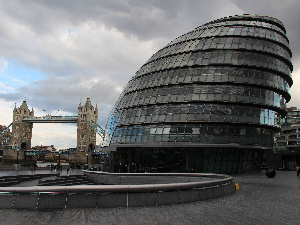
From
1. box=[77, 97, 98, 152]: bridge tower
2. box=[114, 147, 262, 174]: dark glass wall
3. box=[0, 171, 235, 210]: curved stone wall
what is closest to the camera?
box=[0, 171, 235, 210]: curved stone wall

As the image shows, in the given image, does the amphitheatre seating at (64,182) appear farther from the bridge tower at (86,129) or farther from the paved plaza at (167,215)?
the bridge tower at (86,129)

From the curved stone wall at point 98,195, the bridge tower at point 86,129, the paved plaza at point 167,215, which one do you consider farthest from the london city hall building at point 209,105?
the bridge tower at point 86,129

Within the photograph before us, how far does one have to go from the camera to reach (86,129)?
189 m

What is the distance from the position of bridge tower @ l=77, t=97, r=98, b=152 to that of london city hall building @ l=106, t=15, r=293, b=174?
13907 centimetres

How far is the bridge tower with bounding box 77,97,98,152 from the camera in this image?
615ft

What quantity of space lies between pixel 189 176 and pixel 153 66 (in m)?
31.5

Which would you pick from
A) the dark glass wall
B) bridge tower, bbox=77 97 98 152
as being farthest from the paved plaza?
bridge tower, bbox=77 97 98 152

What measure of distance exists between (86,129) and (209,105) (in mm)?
154979

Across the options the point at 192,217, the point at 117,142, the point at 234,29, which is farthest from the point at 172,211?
the point at 234,29

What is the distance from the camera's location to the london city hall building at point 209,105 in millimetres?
43281

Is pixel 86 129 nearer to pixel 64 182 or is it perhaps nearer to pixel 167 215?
pixel 64 182

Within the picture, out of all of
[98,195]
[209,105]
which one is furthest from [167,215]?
[209,105]

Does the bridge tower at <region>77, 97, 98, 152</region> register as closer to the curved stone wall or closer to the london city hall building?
the london city hall building

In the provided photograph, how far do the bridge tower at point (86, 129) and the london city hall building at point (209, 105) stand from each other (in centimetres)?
13907
